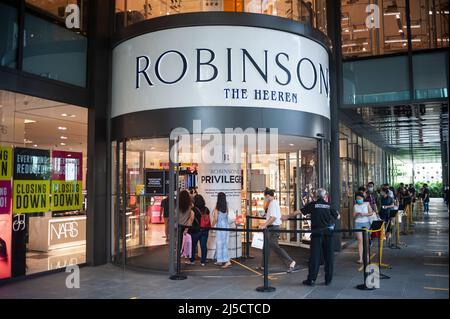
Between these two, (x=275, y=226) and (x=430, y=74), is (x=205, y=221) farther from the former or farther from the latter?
(x=430, y=74)

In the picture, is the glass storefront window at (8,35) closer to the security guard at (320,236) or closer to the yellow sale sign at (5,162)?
the yellow sale sign at (5,162)

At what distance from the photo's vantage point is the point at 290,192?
39.3 ft

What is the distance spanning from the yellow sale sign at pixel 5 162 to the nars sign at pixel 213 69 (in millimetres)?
2337

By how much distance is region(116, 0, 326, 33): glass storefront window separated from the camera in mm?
8345

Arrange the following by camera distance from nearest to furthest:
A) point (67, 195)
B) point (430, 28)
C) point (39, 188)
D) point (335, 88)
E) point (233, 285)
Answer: point (233, 285) → point (39, 188) → point (67, 195) → point (430, 28) → point (335, 88)

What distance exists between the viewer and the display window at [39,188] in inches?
293

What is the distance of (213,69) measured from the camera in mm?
8055

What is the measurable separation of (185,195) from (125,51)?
3.20 meters

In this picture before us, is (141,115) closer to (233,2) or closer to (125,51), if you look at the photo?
(125,51)

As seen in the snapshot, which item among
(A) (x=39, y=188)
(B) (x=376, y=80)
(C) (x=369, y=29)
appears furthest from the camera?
(C) (x=369, y=29)

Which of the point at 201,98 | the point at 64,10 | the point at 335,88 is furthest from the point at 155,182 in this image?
the point at 335,88

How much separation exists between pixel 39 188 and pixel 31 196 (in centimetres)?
23

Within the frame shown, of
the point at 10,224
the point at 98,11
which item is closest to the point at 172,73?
the point at 98,11
